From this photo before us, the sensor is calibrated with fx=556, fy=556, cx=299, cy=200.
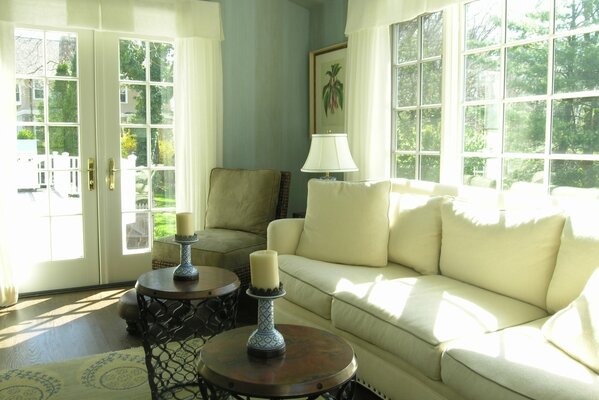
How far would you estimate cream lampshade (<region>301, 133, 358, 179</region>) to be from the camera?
145 inches

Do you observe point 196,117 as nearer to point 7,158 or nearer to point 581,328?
point 7,158

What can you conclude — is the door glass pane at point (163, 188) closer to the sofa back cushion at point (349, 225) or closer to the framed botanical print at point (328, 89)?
the framed botanical print at point (328, 89)

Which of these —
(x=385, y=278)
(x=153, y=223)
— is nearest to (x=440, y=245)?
(x=385, y=278)

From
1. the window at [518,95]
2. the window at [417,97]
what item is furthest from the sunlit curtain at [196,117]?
the window at [518,95]

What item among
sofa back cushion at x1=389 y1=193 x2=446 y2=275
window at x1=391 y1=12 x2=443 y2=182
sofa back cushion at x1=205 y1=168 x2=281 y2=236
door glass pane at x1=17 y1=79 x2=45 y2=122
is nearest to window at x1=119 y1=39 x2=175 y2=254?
sofa back cushion at x1=205 y1=168 x2=281 y2=236

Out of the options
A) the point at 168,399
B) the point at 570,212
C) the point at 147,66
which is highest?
the point at 147,66

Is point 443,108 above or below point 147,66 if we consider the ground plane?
below

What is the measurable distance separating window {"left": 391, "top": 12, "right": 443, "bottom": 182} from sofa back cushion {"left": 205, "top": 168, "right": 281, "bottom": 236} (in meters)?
0.96

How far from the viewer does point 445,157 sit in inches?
135

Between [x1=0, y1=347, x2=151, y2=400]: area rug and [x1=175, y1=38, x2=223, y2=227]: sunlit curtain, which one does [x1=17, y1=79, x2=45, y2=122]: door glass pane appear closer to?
[x1=175, y1=38, x2=223, y2=227]: sunlit curtain

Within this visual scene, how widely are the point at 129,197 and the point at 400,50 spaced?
2.39 m

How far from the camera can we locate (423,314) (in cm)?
224

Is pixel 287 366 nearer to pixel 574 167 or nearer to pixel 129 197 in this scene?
pixel 574 167

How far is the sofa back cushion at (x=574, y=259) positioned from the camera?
214 centimetres
